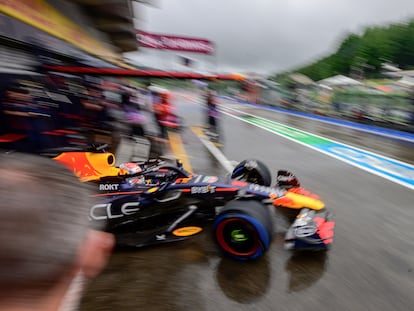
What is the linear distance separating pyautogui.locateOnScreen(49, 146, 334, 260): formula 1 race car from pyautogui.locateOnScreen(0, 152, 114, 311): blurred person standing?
2.13m

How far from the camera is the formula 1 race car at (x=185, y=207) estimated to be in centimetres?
278

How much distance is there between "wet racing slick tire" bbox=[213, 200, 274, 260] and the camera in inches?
106

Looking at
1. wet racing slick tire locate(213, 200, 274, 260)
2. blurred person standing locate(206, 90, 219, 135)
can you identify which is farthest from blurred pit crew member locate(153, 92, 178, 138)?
wet racing slick tire locate(213, 200, 274, 260)

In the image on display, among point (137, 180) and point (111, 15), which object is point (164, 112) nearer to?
point (137, 180)

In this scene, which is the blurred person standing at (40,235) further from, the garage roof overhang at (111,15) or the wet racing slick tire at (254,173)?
the garage roof overhang at (111,15)

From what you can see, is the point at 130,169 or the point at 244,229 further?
the point at 130,169

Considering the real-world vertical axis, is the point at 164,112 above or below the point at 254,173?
above

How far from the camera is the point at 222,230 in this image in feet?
9.34

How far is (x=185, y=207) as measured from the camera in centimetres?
319

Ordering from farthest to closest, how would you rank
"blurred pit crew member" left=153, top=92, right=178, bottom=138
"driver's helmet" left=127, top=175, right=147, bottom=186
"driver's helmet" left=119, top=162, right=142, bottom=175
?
"blurred pit crew member" left=153, top=92, right=178, bottom=138
"driver's helmet" left=119, top=162, right=142, bottom=175
"driver's helmet" left=127, top=175, right=147, bottom=186

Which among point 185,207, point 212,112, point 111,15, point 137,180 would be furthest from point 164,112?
point 111,15

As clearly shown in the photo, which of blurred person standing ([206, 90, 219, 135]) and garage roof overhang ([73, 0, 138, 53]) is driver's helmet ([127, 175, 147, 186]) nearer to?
blurred person standing ([206, 90, 219, 135])

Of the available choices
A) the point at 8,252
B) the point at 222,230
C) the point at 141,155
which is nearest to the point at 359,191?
the point at 222,230

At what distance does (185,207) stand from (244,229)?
766 mm
